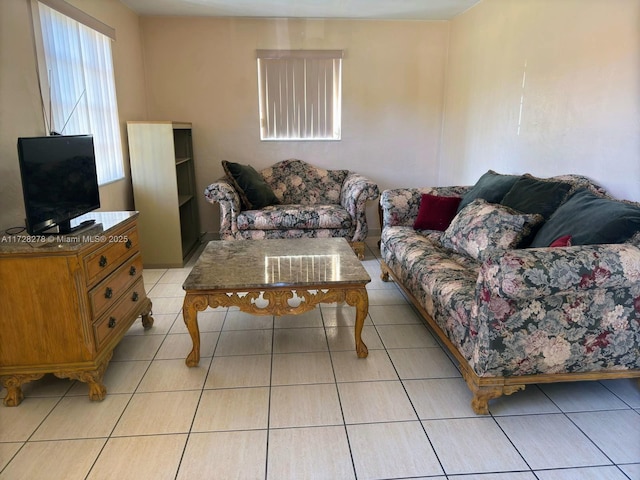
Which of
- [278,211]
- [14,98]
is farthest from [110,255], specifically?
[278,211]

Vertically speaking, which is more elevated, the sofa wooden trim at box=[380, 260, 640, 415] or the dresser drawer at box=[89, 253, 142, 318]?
the dresser drawer at box=[89, 253, 142, 318]

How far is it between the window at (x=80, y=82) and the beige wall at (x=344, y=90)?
1001 millimetres

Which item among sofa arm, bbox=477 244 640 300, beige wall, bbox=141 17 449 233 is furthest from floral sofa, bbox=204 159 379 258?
Result: sofa arm, bbox=477 244 640 300

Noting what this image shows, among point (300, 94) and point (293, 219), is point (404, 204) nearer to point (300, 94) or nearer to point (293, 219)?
point (293, 219)

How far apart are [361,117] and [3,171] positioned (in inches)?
137

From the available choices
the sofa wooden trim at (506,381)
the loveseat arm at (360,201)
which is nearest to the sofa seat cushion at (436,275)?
the sofa wooden trim at (506,381)

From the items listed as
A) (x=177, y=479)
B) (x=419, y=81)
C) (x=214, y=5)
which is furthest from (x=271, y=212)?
(x=177, y=479)

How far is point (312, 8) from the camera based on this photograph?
4.14 metres

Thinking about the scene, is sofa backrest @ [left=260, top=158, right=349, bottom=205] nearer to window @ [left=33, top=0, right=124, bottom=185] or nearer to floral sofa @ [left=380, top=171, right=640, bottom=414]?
window @ [left=33, top=0, right=124, bottom=185]

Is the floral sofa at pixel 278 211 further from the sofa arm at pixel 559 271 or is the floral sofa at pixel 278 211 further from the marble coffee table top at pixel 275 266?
the sofa arm at pixel 559 271

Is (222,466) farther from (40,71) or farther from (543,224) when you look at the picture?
(40,71)

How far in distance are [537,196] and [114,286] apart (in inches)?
97.3

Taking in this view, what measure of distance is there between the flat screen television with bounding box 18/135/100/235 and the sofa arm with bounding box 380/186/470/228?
7.10 feet

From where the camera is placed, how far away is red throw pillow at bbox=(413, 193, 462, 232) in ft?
11.0
